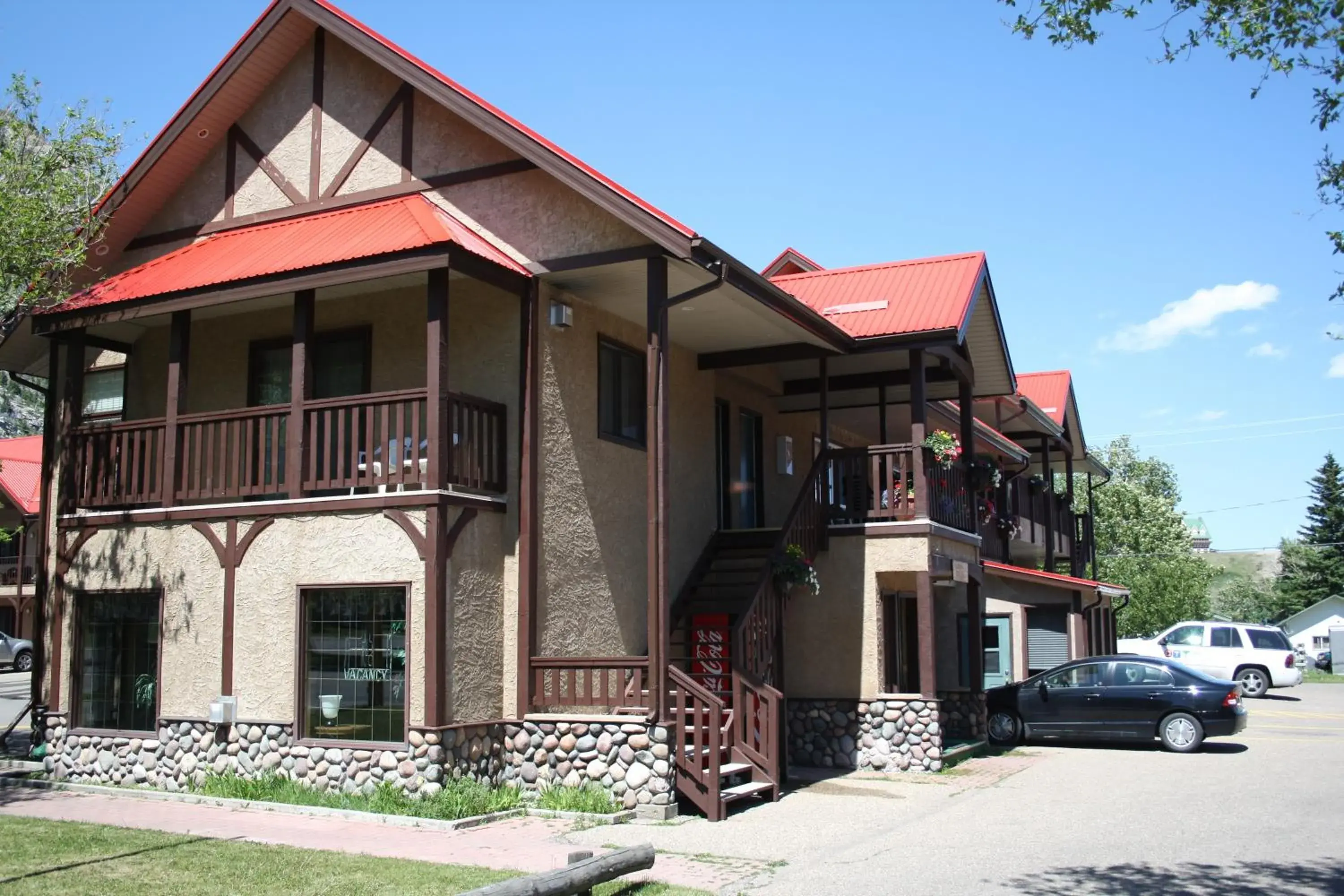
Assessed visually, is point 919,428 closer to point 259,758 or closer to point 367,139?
point 367,139

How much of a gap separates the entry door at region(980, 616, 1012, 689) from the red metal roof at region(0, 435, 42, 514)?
87.2 ft

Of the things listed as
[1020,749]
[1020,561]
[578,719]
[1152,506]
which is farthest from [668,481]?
[1152,506]

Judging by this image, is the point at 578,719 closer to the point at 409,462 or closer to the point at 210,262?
the point at 409,462

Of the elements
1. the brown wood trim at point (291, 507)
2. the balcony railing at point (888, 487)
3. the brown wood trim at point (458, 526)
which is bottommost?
the brown wood trim at point (458, 526)

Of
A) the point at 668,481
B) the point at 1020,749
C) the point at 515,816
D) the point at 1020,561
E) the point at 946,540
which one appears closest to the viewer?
the point at 515,816

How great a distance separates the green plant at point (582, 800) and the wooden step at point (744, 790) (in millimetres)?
1145

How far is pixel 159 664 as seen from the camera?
14516 millimetres

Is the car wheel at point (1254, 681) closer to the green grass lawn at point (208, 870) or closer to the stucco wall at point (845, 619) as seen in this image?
the stucco wall at point (845, 619)

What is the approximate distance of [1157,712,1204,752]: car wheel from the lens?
19250 millimetres

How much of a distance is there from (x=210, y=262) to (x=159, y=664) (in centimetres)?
473

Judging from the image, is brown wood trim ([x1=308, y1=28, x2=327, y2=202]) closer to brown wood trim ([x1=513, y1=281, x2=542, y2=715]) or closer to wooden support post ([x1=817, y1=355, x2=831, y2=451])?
brown wood trim ([x1=513, y1=281, x2=542, y2=715])

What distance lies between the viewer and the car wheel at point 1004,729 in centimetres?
2088

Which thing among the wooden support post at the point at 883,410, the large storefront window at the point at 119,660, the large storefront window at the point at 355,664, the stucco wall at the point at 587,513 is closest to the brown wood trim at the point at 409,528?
the large storefront window at the point at 355,664

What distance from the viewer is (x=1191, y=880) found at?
9.52 m
